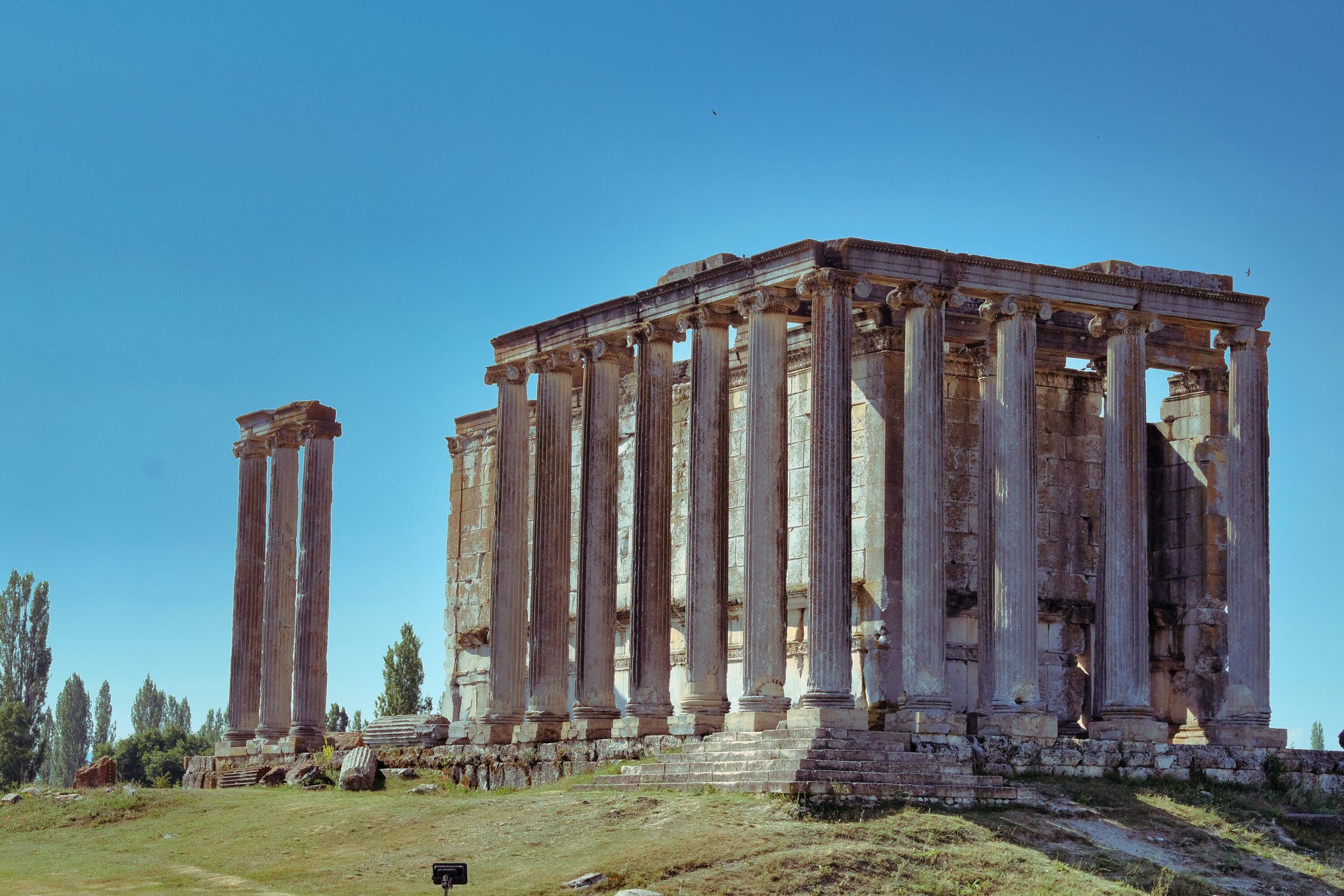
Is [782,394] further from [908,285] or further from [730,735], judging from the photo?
[730,735]

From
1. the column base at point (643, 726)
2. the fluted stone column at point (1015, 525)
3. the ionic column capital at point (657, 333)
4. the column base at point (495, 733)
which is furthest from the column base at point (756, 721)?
the ionic column capital at point (657, 333)

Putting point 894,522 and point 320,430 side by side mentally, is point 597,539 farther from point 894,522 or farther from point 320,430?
point 320,430

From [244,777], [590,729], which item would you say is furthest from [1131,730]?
[244,777]

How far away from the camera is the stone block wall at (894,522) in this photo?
120ft

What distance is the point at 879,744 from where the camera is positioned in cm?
3192

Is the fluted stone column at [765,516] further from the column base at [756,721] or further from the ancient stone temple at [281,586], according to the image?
the ancient stone temple at [281,586]

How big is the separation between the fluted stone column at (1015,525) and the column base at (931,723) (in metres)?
0.67

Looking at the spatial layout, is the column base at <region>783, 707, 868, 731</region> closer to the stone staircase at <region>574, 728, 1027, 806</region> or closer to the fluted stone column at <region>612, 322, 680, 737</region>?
the stone staircase at <region>574, 728, 1027, 806</region>

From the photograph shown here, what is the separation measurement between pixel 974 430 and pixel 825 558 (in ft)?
23.3

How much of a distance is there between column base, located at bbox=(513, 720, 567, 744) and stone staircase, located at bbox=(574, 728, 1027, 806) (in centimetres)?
567

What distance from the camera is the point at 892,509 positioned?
36719 millimetres

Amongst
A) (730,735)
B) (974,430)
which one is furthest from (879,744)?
(974,430)

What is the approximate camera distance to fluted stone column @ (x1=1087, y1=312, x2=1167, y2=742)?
115 ft

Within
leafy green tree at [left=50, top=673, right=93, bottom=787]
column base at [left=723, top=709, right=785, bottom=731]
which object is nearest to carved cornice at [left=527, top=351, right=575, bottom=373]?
column base at [left=723, top=709, right=785, bottom=731]
